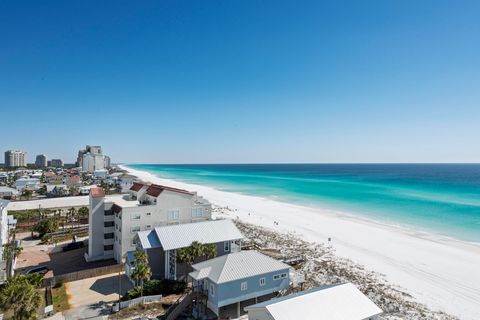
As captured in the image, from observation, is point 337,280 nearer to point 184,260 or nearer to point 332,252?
point 332,252

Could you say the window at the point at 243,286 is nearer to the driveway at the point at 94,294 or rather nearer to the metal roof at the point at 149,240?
the metal roof at the point at 149,240

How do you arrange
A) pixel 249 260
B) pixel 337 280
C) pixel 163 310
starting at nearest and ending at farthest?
pixel 163 310 < pixel 249 260 < pixel 337 280

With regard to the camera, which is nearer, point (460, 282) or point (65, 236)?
point (460, 282)

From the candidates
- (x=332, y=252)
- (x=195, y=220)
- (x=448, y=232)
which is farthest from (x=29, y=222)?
(x=448, y=232)

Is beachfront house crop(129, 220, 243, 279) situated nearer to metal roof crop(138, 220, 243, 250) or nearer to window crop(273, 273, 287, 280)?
metal roof crop(138, 220, 243, 250)

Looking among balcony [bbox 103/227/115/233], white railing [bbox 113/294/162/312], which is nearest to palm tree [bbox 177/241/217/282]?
white railing [bbox 113/294/162/312]

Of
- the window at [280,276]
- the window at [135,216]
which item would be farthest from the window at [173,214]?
the window at [280,276]

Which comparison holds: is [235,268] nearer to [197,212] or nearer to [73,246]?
[197,212]
